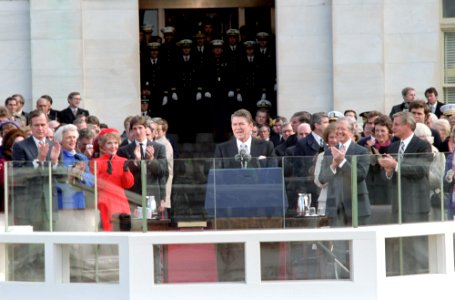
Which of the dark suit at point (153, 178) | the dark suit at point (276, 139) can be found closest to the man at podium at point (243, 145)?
the dark suit at point (153, 178)

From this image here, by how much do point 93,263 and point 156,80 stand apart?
1154 cm

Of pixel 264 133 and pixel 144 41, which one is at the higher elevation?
pixel 144 41

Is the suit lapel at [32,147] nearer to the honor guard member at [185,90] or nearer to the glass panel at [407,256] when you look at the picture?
the glass panel at [407,256]

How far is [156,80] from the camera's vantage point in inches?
1128

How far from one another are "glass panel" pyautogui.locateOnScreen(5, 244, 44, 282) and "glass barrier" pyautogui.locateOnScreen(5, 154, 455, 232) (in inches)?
11.1

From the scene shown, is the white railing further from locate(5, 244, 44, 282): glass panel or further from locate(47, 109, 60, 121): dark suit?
locate(47, 109, 60, 121): dark suit

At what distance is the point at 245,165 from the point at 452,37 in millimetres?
11304

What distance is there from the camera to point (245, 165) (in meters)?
17.4

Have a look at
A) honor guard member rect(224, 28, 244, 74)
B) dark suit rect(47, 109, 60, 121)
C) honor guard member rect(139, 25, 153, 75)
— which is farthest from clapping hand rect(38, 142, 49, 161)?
honor guard member rect(139, 25, 153, 75)

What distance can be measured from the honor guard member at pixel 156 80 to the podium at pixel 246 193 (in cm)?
1110

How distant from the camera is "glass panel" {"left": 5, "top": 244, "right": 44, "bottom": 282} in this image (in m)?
17.7

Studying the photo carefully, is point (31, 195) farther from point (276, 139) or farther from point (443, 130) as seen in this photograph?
point (276, 139)

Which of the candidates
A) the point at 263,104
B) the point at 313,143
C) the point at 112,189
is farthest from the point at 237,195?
the point at 263,104

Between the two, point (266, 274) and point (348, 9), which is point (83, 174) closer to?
point (266, 274)
